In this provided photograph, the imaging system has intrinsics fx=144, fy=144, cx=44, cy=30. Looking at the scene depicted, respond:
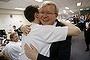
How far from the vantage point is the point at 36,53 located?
1074mm

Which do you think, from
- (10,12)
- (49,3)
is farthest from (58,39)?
(10,12)

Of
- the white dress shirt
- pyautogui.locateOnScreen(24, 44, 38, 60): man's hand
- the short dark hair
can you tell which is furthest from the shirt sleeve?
the short dark hair

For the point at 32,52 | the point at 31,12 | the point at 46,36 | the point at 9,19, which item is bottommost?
the point at 9,19

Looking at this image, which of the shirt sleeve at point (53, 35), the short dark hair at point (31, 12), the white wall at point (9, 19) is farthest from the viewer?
the white wall at point (9, 19)

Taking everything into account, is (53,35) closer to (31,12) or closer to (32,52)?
(32,52)

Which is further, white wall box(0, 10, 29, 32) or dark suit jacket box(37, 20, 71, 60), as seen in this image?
white wall box(0, 10, 29, 32)

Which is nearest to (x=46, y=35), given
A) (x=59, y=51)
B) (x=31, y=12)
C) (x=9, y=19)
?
(x=59, y=51)

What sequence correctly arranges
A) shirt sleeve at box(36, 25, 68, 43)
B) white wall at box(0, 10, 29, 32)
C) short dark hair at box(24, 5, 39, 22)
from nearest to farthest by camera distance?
shirt sleeve at box(36, 25, 68, 43)
short dark hair at box(24, 5, 39, 22)
white wall at box(0, 10, 29, 32)

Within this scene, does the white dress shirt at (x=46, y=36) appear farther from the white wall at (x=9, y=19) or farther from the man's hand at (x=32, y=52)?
the white wall at (x=9, y=19)

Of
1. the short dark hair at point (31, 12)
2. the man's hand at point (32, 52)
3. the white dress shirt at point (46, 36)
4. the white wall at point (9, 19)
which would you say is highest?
the short dark hair at point (31, 12)

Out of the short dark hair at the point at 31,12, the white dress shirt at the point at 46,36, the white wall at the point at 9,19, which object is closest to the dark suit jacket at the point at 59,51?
the white dress shirt at the point at 46,36

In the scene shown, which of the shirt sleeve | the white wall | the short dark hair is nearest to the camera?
the shirt sleeve

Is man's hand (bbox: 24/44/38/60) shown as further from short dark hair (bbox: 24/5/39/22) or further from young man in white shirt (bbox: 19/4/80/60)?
short dark hair (bbox: 24/5/39/22)

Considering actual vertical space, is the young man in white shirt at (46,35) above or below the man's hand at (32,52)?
above
